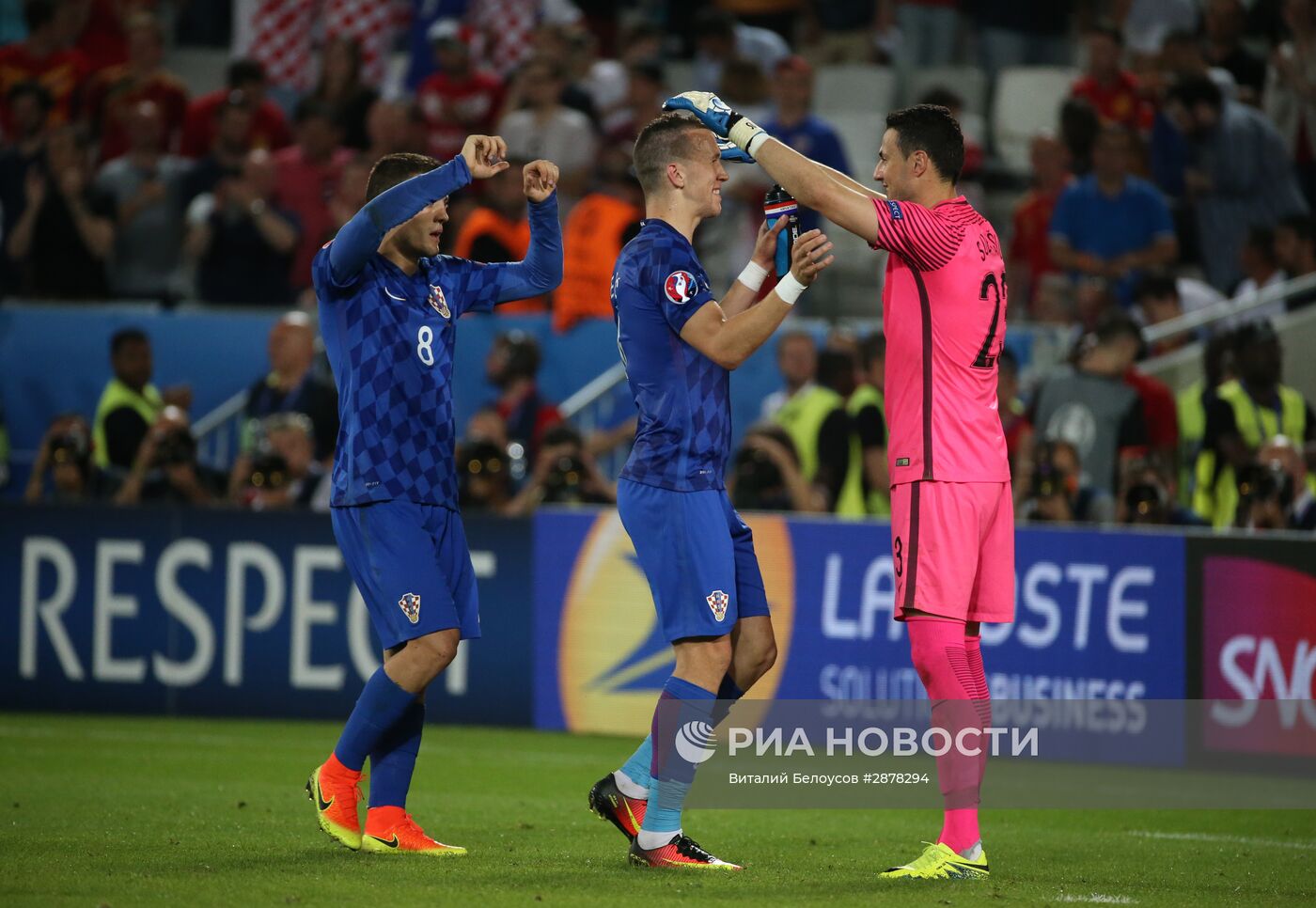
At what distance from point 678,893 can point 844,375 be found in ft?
24.8

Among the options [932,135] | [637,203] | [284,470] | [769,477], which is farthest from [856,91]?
[932,135]

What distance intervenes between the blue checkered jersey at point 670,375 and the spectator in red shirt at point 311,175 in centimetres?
979

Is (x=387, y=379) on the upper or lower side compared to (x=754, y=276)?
lower

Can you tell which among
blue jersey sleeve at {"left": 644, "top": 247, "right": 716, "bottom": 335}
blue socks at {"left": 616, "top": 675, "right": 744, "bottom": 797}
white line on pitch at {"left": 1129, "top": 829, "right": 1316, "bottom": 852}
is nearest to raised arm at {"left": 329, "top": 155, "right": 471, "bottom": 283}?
blue jersey sleeve at {"left": 644, "top": 247, "right": 716, "bottom": 335}

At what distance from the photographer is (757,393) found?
14453mm

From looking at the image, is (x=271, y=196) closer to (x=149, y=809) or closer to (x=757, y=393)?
(x=757, y=393)

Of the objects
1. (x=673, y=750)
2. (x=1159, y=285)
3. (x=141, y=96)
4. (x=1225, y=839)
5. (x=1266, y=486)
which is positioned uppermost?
(x=141, y=96)

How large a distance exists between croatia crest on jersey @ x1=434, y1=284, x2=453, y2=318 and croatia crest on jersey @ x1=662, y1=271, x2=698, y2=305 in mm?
977

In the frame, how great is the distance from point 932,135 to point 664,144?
37.5 inches

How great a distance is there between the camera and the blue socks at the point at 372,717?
697 centimetres

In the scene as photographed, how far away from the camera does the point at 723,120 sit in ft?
21.9

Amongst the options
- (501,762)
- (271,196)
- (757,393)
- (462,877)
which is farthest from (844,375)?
(462,877)

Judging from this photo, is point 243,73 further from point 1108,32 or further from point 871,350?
point 1108,32

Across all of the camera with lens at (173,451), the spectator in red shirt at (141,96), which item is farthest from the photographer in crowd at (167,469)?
the spectator in red shirt at (141,96)
